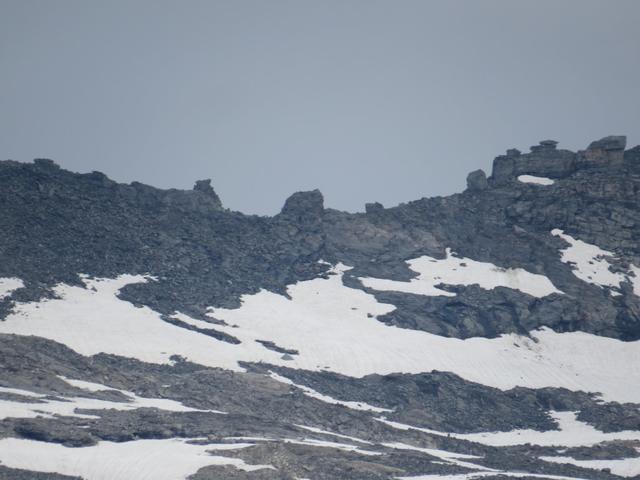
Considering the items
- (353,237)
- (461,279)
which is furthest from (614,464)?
(353,237)

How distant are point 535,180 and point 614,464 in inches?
2620

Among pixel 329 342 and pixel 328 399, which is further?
pixel 329 342

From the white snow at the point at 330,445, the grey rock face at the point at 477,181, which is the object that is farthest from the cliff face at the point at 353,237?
the white snow at the point at 330,445

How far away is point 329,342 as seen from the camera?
96250 mm

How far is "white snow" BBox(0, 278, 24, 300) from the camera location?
88875 mm

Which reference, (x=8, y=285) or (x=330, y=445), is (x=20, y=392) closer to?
(x=330, y=445)

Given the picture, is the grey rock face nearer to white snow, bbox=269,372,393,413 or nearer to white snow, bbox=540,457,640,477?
white snow, bbox=269,372,393,413

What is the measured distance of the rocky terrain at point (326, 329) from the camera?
64000 millimetres

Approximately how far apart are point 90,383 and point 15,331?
1164 cm

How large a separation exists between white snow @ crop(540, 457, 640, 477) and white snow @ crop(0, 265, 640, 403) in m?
19.2

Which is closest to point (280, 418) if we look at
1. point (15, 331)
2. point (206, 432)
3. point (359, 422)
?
point (359, 422)

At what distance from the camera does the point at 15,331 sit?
80938mm

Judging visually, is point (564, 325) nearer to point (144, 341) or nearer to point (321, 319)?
point (321, 319)

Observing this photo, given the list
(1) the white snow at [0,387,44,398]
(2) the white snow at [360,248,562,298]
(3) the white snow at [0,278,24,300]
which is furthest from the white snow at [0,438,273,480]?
(2) the white snow at [360,248,562,298]
